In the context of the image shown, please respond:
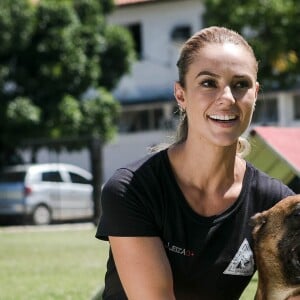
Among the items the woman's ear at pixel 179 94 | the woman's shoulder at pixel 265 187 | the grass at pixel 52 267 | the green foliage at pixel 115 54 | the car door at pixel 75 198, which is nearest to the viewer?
the woman's ear at pixel 179 94

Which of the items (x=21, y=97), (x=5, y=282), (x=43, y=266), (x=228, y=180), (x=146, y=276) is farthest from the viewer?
(x=21, y=97)

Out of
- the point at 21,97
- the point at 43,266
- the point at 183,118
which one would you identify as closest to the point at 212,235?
the point at 183,118

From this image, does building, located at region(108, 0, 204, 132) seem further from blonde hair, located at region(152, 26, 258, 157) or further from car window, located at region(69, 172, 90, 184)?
blonde hair, located at region(152, 26, 258, 157)

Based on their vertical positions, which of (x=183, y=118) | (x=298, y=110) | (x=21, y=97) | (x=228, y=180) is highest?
(x=183, y=118)

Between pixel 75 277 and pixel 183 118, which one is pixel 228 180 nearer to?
pixel 183 118

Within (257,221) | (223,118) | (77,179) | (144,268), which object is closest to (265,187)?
(257,221)

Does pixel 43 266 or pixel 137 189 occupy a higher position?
pixel 137 189

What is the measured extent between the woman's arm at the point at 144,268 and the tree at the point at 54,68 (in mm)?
20820

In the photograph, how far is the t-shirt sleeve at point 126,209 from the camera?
358 cm

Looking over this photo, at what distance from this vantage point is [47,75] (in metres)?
25.3

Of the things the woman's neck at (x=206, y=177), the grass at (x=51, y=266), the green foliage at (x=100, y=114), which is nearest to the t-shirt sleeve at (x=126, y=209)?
the woman's neck at (x=206, y=177)

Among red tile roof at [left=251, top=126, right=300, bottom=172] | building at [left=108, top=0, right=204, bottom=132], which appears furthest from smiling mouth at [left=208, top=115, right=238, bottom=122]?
building at [left=108, top=0, right=204, bottom=132]

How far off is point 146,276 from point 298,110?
28730 millimetres

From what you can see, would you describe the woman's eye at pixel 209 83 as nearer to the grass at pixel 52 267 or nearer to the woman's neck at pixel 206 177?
the woman's neck at pixel 206 177
